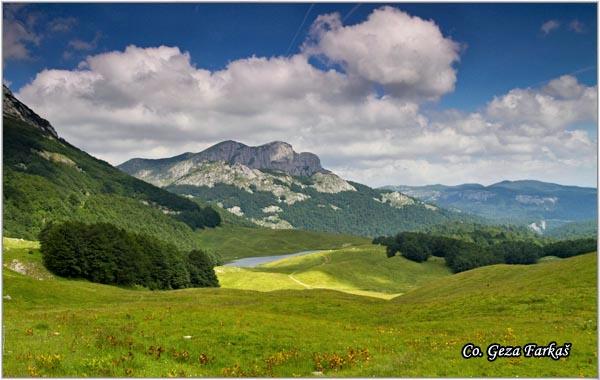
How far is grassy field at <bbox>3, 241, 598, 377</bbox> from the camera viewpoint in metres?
24.7

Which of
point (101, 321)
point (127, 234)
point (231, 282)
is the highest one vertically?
point (127, 234)

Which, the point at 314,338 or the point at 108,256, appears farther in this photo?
the point at 108,256

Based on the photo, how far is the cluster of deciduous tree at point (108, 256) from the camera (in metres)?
96.8

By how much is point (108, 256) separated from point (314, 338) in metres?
81.9

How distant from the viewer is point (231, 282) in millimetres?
188875

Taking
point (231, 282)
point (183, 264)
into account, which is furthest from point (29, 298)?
point (231, 282)

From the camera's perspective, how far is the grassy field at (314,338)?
24.7 meters

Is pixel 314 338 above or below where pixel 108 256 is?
below

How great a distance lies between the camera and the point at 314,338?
32.8 m

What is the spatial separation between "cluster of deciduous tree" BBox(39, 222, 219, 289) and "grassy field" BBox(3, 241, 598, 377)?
45.0 meters

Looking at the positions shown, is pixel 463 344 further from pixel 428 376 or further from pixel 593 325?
pixel 593 325

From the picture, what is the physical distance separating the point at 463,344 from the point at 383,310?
1055 inches

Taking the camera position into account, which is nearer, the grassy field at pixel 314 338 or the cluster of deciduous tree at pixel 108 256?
the grassy field at pixel 314 338

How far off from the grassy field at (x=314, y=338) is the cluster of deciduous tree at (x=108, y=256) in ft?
148
